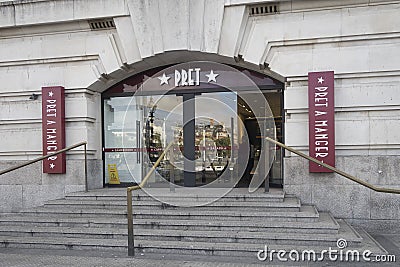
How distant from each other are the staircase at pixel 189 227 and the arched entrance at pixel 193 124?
5.83ft

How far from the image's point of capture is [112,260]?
6.27 m

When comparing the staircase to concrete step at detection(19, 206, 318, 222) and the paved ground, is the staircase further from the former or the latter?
the paved ground

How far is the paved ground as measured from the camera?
600cm

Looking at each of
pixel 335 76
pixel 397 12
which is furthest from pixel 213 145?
pixel 397 12

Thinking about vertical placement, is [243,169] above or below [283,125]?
below

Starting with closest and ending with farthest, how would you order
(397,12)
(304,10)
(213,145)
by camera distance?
(397,12)
(304,10)
(213,145)

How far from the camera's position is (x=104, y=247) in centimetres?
681

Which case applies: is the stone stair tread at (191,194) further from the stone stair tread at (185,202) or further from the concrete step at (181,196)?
the stone stair tread at (185,202)

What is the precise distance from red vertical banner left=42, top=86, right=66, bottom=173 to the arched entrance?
1.23 metres

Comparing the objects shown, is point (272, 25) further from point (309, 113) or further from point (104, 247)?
point (104, 247)

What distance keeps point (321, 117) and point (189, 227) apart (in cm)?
360

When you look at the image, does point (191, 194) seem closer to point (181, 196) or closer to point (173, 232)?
point (181, 196)

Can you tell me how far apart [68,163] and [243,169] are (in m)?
4.44

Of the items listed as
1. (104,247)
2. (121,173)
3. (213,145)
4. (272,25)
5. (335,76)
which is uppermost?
(272,25)
